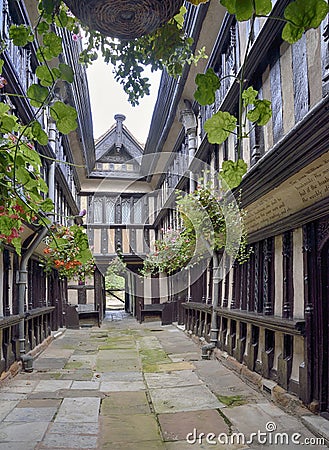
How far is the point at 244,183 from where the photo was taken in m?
5.00

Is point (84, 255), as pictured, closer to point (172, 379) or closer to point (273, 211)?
point (273, 211)

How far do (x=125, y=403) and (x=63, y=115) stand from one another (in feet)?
12.3

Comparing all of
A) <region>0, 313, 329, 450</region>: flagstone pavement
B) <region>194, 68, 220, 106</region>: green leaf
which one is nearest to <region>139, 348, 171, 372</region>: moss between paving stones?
<region>0, 313, 329, 450</region>: flagstone pavement

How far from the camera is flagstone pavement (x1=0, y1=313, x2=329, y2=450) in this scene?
321 centimetres

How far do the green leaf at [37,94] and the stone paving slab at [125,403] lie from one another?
135 inches

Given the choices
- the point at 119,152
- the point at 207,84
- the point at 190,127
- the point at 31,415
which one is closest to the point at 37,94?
the point at 207,84

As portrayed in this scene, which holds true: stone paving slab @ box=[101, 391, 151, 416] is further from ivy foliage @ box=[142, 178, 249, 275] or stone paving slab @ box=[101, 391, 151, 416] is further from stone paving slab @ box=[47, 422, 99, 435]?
ivy foliage @ box=[142, 178, 249, 275]

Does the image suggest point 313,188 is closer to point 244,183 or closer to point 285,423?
point 244,183

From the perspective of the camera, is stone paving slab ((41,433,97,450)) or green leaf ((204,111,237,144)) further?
stone paving slab ((41,433,97,450))

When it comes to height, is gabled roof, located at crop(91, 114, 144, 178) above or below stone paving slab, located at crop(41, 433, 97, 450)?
above

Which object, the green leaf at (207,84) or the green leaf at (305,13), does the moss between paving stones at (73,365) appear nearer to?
the green leaf at (207,84)

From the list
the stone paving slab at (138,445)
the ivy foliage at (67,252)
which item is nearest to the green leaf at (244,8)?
the ivy foliage at (67,252)

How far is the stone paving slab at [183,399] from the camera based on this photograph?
411 cm

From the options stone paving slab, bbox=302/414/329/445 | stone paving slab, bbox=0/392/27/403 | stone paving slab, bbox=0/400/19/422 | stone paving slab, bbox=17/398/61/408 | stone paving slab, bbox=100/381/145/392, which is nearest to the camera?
stone paving slab, bbox=302/414/329/445
